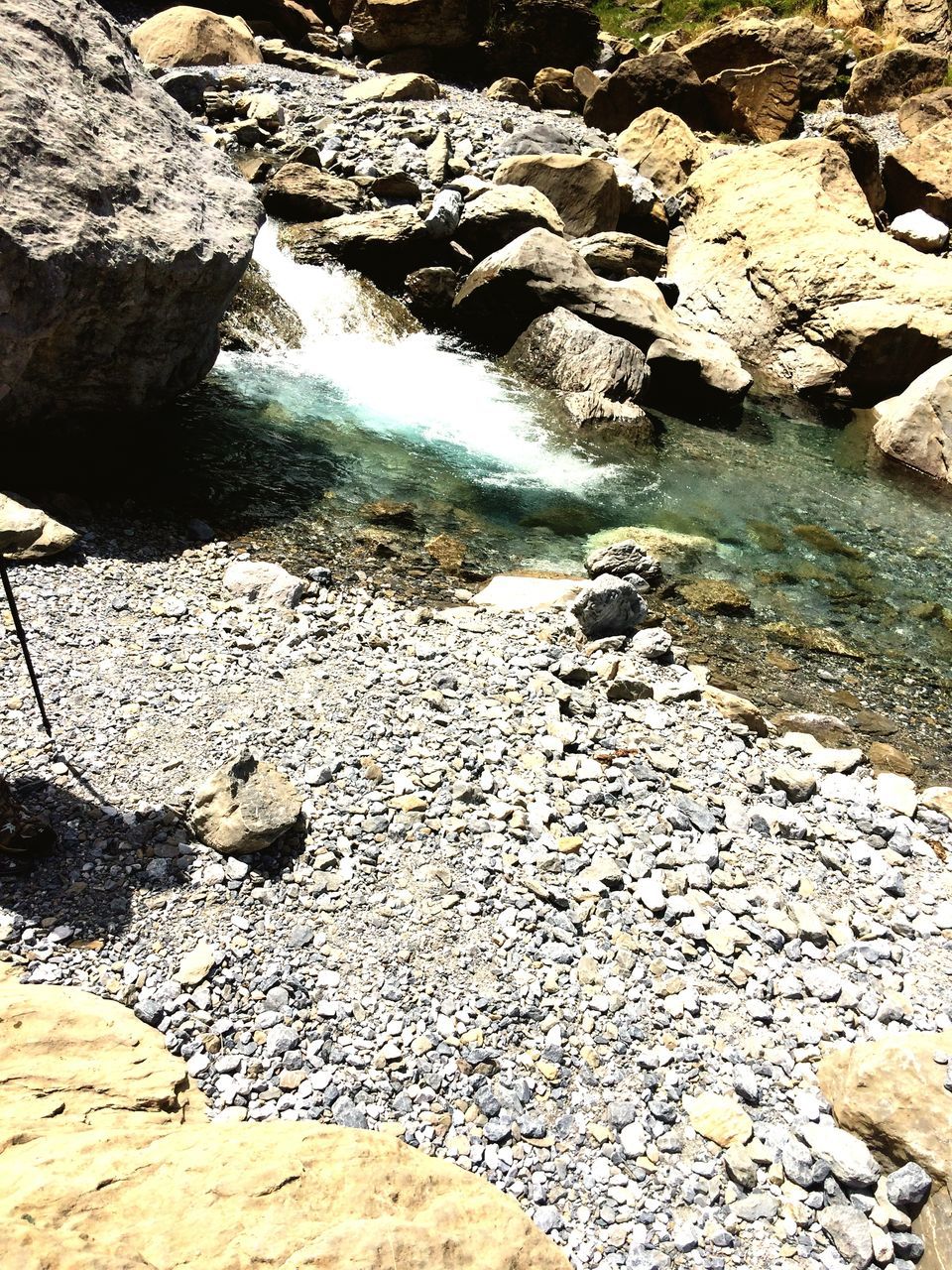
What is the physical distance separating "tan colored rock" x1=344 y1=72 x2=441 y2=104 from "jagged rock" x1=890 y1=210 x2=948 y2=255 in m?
14.6

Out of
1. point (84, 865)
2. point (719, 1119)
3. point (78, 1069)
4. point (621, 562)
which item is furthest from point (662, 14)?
point (78, 1069)

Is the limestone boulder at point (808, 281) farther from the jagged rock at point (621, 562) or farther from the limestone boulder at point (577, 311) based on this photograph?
the jagged rock at point (621, 562)

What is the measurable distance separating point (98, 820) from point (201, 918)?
3.48ft

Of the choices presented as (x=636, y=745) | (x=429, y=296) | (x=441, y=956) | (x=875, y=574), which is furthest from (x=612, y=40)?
(x=441, y=956)

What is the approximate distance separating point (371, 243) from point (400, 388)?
434 centimetres

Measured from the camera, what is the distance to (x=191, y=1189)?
321 cm

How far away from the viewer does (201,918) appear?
5.38m

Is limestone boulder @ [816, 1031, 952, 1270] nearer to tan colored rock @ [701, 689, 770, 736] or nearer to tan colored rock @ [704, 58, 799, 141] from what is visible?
tan colored rock @ [701, 689, 770, 736]

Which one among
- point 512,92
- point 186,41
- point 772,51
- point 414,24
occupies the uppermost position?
point 772,51

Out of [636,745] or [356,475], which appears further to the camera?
[356,475]

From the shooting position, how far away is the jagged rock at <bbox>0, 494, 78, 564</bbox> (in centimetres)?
829

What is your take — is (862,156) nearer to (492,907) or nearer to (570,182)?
(570,182)

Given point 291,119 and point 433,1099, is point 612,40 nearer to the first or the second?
point 291,119

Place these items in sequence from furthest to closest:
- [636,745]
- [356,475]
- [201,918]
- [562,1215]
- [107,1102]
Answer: [356,475], [636,745], [201,918], [562,1215], [107,1102]
